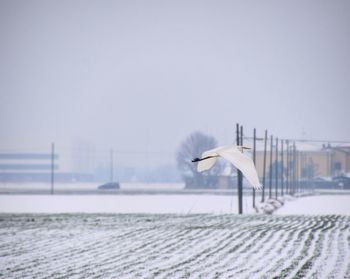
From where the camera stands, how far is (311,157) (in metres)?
135

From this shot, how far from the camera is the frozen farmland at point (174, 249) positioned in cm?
1977

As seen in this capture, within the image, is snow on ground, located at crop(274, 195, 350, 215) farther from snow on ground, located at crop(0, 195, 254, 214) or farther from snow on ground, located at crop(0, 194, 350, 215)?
snow on ground, located at crop(0, 195, 254, 214)

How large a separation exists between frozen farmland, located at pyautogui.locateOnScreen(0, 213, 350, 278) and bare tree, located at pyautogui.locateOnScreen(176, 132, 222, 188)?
3495 inches

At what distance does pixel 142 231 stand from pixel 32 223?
8.35 meters

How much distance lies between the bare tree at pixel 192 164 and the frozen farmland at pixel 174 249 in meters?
88.8

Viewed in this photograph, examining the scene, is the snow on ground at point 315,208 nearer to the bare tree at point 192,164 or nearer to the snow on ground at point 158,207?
the snow on ground at point 158,207

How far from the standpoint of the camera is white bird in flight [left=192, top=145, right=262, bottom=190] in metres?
9.70

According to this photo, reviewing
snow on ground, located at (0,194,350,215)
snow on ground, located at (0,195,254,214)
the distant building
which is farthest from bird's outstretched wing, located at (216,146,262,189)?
the distant building

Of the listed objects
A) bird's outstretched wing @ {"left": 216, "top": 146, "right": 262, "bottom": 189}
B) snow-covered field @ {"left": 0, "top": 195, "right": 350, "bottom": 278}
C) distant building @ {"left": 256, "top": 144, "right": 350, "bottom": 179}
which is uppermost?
distant building @ {"left": 256, "top": 144, "right": 350, "bottom": 179}

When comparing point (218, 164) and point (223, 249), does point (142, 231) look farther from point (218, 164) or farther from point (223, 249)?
point (218, 164)

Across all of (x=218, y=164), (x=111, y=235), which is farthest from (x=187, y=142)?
(x=111, y=235)

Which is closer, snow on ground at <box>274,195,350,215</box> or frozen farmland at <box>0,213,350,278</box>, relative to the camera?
frozen farmland at <box>0,213,350,278</box>

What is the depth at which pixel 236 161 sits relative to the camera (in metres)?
10.2

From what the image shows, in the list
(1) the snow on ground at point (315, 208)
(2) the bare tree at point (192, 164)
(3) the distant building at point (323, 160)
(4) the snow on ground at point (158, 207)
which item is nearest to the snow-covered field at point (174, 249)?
(4) the snow on ground at point (158, 207)
